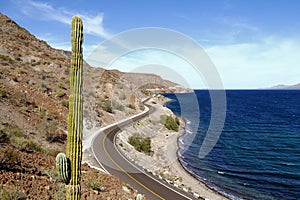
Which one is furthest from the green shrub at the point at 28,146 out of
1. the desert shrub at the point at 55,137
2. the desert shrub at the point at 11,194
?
the desert shrub at the point at 11,194

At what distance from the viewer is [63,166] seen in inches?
302

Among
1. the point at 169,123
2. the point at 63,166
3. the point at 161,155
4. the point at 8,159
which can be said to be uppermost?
the point at 63,166

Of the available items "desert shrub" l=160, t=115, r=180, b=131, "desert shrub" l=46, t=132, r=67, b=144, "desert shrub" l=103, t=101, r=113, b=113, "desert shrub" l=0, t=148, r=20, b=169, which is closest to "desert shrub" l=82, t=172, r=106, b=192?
"desert shrub" l=0, t=148, r=20, b=169

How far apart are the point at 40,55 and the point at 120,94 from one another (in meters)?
21.0

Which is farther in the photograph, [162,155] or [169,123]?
[169,123]

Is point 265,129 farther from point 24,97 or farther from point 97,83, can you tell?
point 24,97

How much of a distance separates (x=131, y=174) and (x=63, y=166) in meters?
14.0

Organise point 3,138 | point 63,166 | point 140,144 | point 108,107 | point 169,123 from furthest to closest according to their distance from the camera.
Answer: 1. point 169,123
2. point 108,107
3. point 140,144
4. point 3,138
5. point 63,166

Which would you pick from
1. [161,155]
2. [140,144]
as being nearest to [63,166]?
[140,144]

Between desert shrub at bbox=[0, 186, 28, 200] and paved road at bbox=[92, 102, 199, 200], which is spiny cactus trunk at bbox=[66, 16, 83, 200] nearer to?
desert shrub at bbox=[0, 186, 28, 200]

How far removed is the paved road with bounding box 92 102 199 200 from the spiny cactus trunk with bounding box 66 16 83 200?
969 centimetres

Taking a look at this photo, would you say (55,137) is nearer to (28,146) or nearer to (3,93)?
(28,146)

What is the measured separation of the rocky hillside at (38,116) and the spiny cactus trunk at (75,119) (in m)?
3.49

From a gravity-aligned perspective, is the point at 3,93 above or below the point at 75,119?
below
